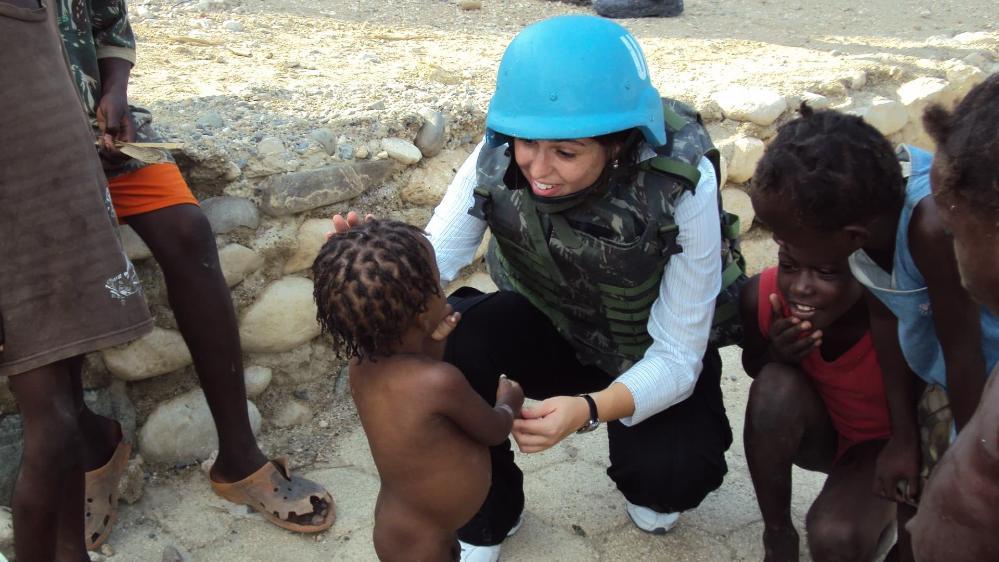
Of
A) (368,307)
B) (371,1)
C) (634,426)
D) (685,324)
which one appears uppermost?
(368,307)

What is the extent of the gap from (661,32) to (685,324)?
164 inches

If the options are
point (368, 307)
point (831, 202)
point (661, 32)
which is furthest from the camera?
point (661, 32)

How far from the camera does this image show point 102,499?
2.45 metres

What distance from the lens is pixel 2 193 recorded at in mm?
1955

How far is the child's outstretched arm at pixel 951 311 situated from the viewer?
1815 mm

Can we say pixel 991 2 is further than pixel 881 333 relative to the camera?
Yes

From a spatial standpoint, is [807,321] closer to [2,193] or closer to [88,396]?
[2,193]

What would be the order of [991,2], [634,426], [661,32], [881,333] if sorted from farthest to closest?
1. [991,2]
2. [661,32]
3. [634,426]
4. [881,333]

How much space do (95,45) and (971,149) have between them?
210 centimetres

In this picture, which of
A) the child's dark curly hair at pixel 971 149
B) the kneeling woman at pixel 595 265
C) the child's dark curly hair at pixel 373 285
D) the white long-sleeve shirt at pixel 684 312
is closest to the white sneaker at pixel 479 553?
the kneeling woman at pixel 595 265

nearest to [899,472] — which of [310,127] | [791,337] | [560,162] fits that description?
[791,337]

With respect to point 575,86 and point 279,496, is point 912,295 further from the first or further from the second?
point 279,496

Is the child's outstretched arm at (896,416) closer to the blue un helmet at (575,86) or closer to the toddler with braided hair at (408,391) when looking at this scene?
the blue un helmet at (575,86)

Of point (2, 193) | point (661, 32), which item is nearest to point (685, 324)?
point (2, 193)
